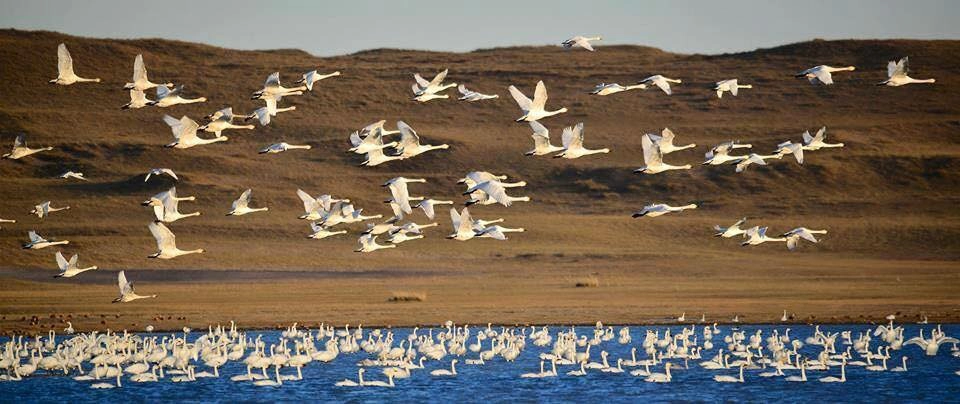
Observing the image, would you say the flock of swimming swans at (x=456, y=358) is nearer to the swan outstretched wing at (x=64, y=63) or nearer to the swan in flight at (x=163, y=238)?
the swan in flight at (x=163, y=238)

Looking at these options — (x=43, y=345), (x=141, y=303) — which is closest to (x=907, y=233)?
(x=141, y=303)

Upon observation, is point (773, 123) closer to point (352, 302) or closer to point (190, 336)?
point (352, 302)

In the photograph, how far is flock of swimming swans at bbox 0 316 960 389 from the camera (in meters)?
32.1

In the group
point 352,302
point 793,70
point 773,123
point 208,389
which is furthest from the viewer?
point 793,70

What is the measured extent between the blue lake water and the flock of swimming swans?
0.16 metres

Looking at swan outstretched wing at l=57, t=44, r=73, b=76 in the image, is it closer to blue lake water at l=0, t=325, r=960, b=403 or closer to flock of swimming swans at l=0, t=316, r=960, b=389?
flock of swimming swans at l=0, t=316, r=960, b=389

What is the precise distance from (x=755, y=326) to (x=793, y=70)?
314 ft

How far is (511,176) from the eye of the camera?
3632 inches

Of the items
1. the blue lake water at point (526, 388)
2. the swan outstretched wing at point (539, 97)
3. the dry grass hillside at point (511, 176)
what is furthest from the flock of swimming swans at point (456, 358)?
the dry grass hillside at point (511, 176)

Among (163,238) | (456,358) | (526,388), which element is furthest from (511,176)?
(526,388)

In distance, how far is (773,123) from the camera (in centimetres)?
11112

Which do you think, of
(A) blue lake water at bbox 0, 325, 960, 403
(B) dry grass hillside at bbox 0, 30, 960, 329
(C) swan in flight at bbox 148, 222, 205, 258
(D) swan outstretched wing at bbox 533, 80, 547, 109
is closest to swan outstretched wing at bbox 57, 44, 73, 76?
(C) swan in flight at bbox 148, 222, 205, 258

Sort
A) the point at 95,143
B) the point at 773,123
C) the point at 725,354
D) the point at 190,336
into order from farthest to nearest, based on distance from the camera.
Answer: the point at 773,123 < the point at 95,143 < the point at 190,336 < the point at 725,354

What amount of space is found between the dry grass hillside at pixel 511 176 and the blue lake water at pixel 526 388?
31.7 ft
